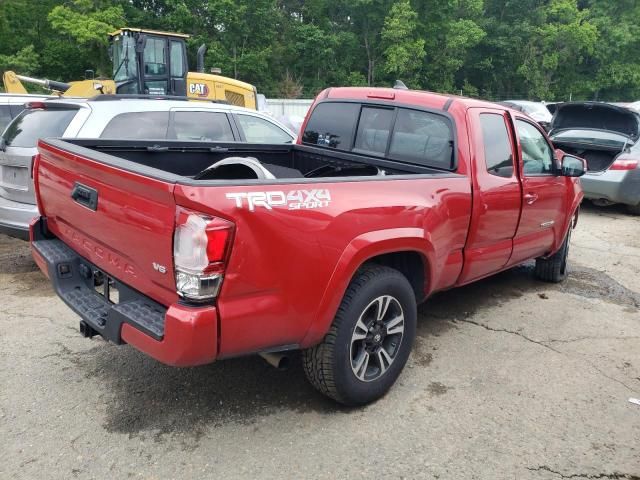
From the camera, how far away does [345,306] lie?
3.11 m

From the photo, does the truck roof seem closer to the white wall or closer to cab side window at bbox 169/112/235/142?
cab side window at bbox 169/112/235/142

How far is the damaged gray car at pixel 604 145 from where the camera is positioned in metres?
9.12

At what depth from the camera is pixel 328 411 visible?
3.35 metres

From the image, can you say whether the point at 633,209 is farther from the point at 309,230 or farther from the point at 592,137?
the point at 309,230

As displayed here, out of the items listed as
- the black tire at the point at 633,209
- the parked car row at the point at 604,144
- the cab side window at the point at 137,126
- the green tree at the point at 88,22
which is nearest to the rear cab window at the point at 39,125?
the cab side window at the point at 137,126

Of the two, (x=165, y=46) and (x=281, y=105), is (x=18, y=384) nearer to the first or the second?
(x=165, y=46)

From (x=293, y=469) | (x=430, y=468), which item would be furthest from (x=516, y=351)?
(x=293, y=469)

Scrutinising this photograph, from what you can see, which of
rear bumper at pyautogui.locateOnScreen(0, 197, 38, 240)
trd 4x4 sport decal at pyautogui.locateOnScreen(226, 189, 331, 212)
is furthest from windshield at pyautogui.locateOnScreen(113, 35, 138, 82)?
trd 4x4 sport decal at pyautogui.locateOnScreen(226, 189, 331, 212)

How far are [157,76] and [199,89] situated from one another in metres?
1.05

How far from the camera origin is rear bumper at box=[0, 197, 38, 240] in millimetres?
5328

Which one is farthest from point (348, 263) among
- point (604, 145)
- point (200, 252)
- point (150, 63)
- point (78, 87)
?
point (150, 63)

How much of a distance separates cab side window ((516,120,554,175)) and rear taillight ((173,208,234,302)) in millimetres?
3220

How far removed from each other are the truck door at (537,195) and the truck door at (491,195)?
0.51 ft

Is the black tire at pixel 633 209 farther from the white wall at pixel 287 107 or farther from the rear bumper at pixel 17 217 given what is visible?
the white wall at pixel 287 107
